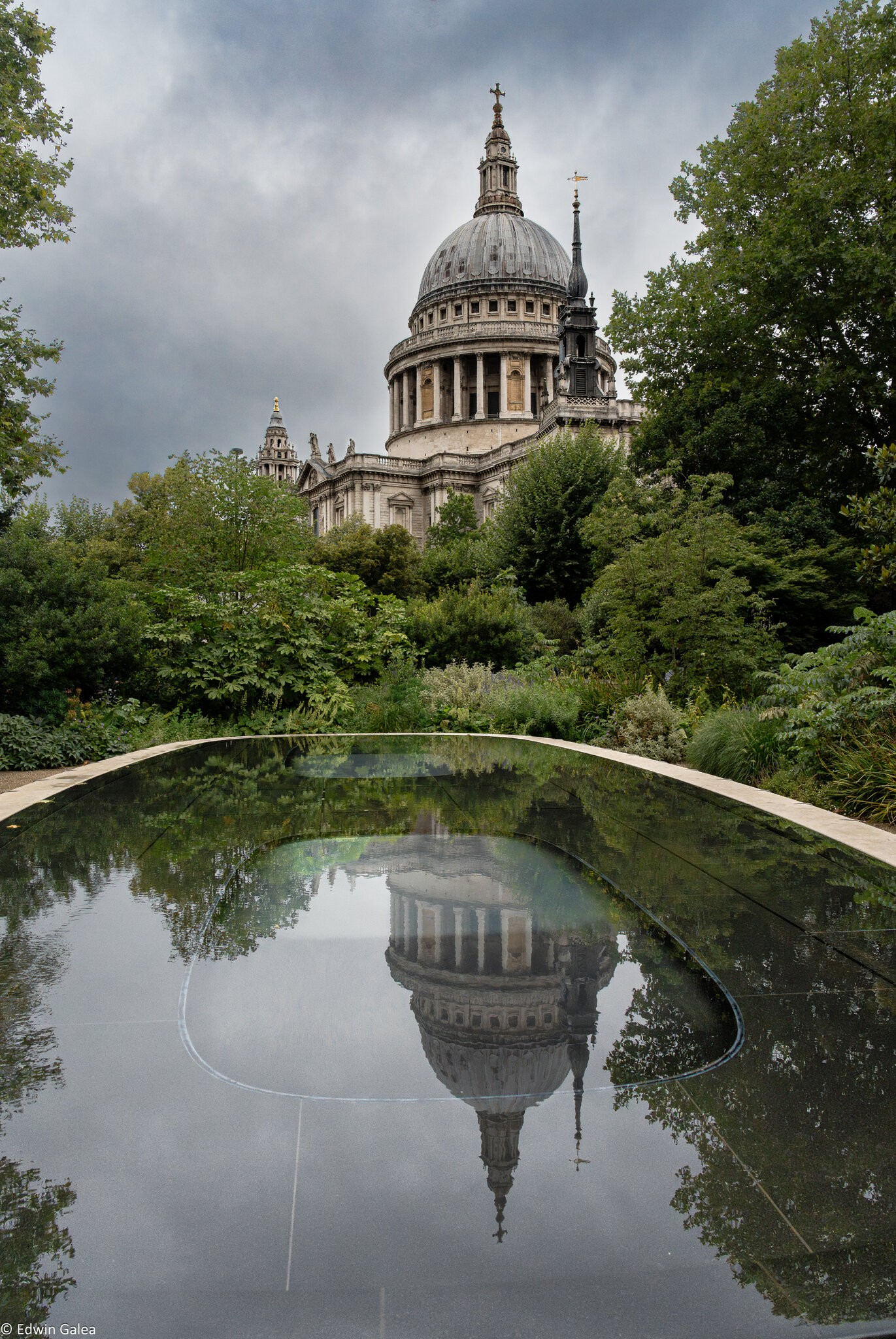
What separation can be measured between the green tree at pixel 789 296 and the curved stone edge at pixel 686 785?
1256 cm

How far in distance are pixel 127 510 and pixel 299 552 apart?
95.5 feet

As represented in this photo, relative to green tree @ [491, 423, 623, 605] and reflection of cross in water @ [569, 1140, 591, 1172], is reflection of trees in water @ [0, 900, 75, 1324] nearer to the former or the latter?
reflection of cross in water @ [569, 1140, 591, 1172]

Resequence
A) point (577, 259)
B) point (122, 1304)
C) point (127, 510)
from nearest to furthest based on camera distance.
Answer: point (122, 1304), point (127, 510), point (577, 259)

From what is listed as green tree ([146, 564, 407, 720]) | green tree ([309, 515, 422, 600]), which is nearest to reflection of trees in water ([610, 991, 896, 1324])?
green tree ([146, 564, 407, 720])

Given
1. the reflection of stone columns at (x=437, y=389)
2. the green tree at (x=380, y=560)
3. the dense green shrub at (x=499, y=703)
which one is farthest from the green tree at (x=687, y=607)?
the reflection of stone columns at (x=437, y=389)

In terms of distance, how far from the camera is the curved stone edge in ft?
18.1

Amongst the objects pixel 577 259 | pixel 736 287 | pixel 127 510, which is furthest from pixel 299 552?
pixel 577 259

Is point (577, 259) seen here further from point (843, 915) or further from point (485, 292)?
point (843, 915)

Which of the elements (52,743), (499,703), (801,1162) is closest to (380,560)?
(499,703)

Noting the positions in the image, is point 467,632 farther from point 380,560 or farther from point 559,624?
point 380,560

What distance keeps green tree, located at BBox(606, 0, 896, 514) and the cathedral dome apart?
58.4m

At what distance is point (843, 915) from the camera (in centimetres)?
386

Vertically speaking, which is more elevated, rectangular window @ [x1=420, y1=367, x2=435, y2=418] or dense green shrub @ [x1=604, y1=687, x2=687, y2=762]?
rectangular window @ [x1=420, y1=367, x2=435, y2=418]

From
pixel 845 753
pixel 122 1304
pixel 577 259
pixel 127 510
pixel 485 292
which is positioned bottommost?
pixel 122 1304
